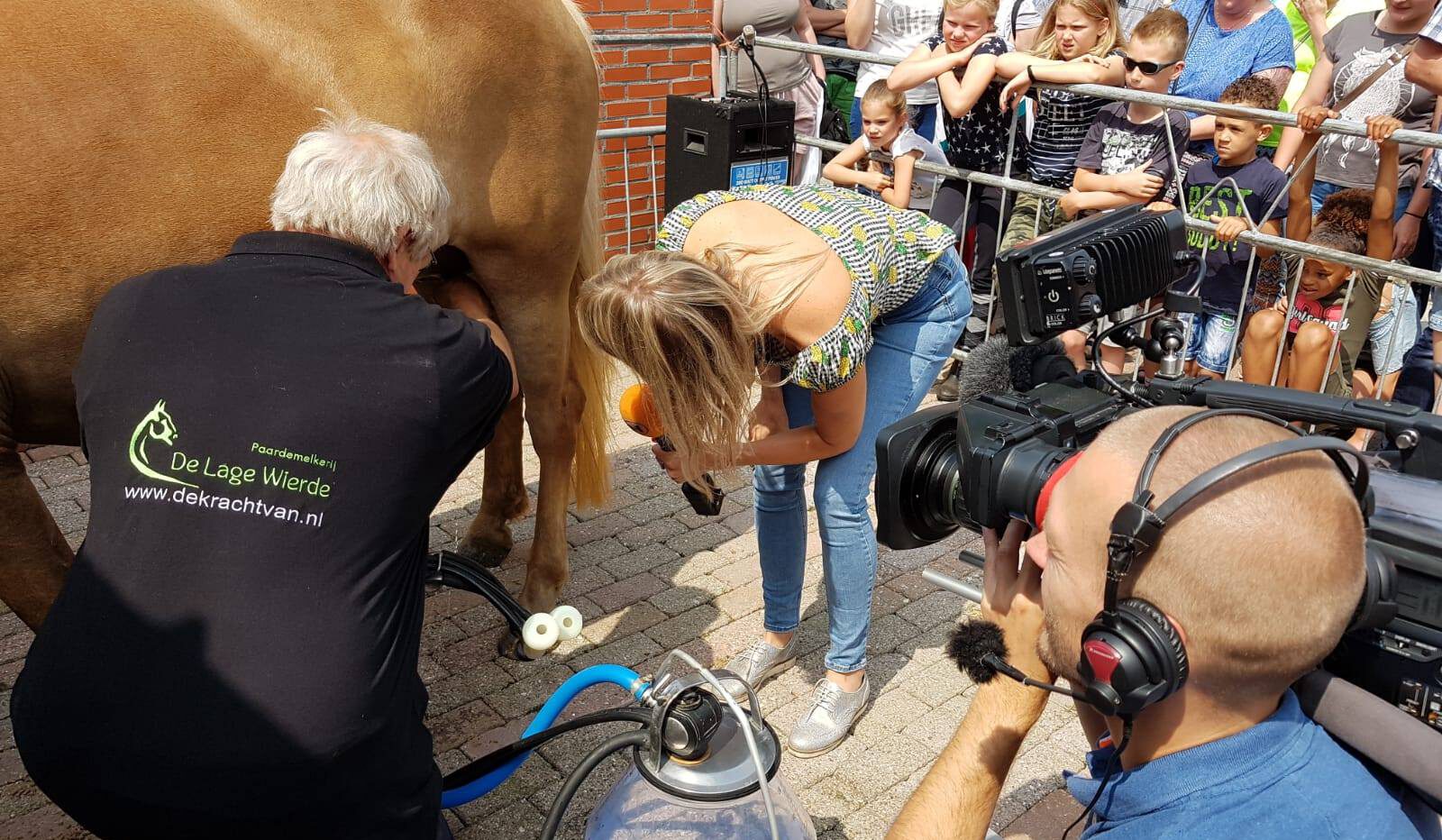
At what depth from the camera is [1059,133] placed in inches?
178

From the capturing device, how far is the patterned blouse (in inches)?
86.4

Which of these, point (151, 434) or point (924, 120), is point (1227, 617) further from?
point (924, 120)

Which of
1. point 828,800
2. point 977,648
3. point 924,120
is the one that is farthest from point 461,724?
point 924,120

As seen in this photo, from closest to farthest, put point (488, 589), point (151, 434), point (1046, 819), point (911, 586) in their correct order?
point (151, 434)
point (488, 589)
point (1046, 819)
point (911, 586)

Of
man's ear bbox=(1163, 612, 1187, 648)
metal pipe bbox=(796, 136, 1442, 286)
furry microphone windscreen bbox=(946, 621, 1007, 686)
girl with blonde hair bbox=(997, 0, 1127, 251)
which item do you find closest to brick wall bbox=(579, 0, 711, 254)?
metal pipe bbox=(796, 136, 1442, 286)

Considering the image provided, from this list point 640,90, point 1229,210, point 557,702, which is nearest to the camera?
point 557,702

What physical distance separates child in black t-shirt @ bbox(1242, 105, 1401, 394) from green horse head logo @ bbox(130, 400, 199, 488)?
3.69 m

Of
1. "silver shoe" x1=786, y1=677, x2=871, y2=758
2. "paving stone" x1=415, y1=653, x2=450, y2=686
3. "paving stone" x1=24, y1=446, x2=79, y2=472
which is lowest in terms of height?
"paving stone" x1=415, y1=653, x2=450, y2=686

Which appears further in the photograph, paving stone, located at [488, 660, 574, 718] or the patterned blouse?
paving stone, located at [488, 660, 574, 718]

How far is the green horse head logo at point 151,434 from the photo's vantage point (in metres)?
1.64

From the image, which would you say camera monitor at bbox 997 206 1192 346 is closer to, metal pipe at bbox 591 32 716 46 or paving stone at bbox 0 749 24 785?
paving stone at bbox 0 749 24 785

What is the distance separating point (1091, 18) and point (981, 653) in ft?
12.7

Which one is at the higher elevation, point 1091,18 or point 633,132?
point 1091,18

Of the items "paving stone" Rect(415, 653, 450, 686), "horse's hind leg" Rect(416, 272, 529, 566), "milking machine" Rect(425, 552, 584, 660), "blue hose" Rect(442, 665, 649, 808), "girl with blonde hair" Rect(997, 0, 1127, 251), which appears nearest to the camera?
"blue hose" Rect(442, 665, 649, 808)
